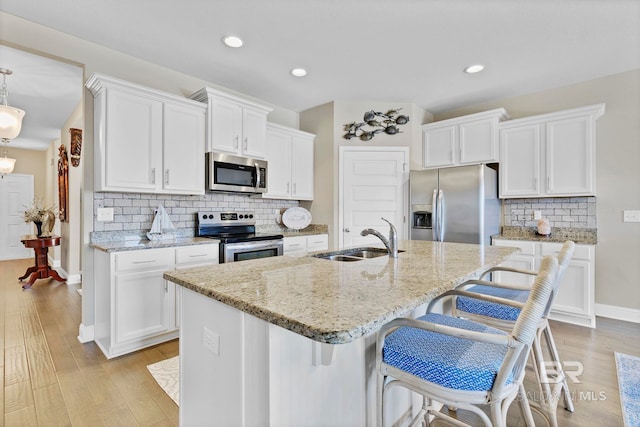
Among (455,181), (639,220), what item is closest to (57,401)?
(455,181)

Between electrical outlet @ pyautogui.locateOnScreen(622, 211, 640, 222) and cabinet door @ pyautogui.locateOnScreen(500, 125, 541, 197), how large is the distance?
81cm

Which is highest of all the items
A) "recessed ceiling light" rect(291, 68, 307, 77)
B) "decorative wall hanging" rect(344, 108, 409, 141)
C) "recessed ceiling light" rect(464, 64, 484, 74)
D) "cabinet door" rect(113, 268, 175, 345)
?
"recessed ceiling light" rect(291, 68, 307, 77)

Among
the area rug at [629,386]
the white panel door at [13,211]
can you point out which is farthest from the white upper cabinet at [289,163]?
the white panel door at [13,211]

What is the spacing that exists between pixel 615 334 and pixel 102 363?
14.4 feet

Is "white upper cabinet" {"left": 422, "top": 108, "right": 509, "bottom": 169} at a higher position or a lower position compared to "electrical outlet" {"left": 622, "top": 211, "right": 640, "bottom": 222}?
higher

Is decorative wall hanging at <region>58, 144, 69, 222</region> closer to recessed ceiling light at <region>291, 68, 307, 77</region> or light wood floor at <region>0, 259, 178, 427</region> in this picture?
light wood floor at <region>0, 259, 178, 427</region>

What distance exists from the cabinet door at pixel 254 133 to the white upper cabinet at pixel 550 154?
9.31ft

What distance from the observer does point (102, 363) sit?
7.41 feet

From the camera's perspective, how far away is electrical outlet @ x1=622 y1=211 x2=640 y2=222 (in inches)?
122

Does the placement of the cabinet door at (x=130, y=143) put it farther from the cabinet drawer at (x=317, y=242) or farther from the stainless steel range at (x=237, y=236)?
the cabinet drawer at (x=317, y=242)

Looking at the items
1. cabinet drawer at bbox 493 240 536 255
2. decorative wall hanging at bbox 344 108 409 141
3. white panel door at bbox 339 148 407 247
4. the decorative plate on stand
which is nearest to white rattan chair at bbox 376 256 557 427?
cabinet drawer at bbox 493 240 536 255

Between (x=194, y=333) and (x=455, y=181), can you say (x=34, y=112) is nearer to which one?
(x=194, y=333)

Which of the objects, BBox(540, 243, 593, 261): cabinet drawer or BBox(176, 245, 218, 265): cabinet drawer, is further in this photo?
BBox(540, 243, 593, 261): cabinet drawer

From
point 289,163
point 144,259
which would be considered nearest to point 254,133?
point 289,163
